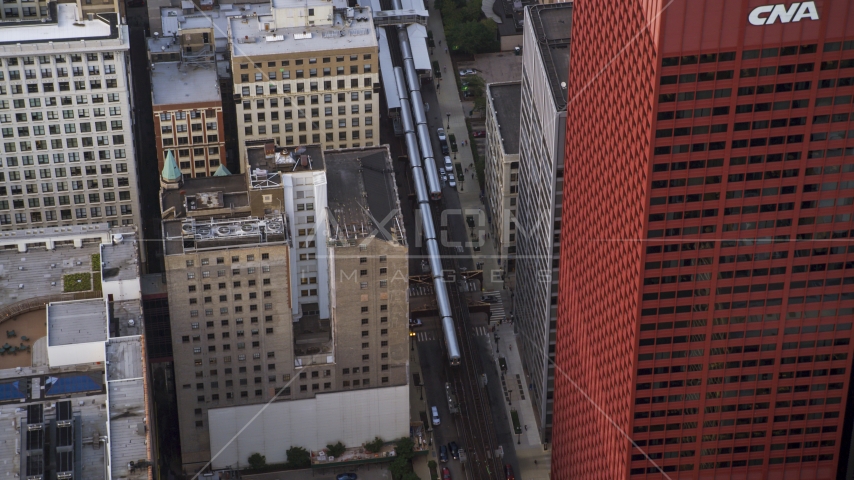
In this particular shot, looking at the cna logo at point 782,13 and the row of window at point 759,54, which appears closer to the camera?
the cna logo at point 782,13

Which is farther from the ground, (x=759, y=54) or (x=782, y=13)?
(x=782, y=13)

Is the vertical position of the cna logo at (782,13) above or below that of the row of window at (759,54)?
above

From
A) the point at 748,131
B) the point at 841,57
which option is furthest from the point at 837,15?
the point at 748,131

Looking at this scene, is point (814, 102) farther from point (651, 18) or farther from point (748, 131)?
point (651, 18)

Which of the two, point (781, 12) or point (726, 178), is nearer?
point (781, 12)

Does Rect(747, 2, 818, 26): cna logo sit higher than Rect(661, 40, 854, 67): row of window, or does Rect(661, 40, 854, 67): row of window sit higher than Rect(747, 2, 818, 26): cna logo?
Rect(747, 2, 818, 26): cna logo

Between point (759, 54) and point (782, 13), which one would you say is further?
point (759, 54)

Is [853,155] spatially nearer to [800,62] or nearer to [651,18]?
[800,62]

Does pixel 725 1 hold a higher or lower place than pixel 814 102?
higher
